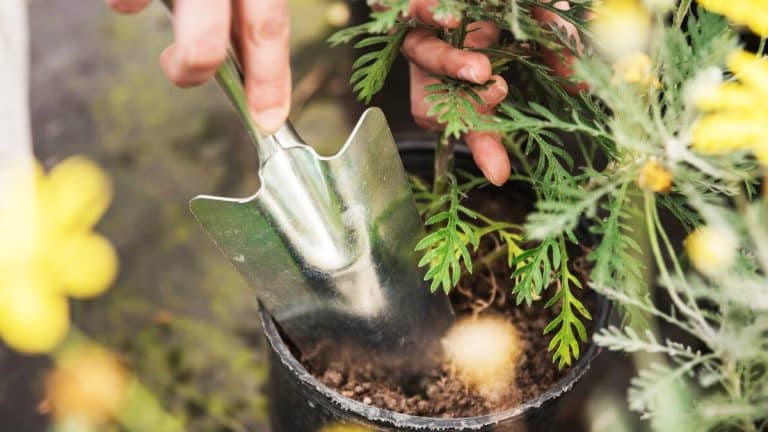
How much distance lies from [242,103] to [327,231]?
234 mm

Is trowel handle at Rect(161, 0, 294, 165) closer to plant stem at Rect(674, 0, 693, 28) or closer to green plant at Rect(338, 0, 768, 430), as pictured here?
green plant at Rect(338, 0, 768, 430)

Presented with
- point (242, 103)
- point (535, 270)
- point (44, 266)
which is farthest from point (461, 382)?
point (44, 266)

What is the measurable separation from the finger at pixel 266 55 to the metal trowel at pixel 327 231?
2.7 inches

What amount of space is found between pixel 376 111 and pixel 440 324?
15.9 inches

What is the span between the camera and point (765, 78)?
91cm

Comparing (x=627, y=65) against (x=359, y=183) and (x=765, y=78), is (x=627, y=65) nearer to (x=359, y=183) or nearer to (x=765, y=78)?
(x=765, y=78)

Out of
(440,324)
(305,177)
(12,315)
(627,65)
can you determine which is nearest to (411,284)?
(440,324)

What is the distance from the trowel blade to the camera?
1227 millimetres

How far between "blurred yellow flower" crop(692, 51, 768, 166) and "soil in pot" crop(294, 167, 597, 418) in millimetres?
503

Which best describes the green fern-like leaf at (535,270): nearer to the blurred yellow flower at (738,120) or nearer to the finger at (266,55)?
the blurred yellow flower at (738,120)

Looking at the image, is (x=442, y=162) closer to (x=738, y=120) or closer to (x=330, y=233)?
(x=330, y=233)

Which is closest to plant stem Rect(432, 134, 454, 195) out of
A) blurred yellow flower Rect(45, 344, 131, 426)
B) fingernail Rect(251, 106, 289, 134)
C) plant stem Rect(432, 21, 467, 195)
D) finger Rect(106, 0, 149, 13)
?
plant stem Rect(432, 21, 467, 195)

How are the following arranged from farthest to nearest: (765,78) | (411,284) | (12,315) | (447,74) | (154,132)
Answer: (154,132) < (12,315) < (411,284) < (447,74) < (765,78)

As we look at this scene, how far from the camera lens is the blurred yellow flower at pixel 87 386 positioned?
1.93m
